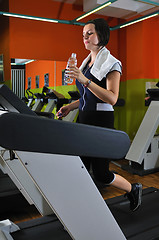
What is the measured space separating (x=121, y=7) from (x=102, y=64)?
11.3ft

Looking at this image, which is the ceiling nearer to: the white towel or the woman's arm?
the white towel

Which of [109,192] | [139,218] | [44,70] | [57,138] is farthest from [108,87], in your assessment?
[44,70]

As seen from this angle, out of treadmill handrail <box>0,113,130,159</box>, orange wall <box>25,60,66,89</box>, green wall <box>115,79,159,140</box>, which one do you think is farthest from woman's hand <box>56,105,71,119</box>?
green wall <box>115,79,159,140</box>

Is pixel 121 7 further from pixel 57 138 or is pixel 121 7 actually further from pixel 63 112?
pixel 57 138

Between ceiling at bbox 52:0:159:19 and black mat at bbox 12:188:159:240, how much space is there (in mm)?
3397

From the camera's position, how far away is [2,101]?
939 millimetres

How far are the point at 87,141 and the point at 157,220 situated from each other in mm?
1316

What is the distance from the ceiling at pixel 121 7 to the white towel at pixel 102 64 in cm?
306

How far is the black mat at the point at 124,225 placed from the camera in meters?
1.62

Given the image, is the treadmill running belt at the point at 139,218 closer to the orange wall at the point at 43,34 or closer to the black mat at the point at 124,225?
the black mat at the point at 124,225

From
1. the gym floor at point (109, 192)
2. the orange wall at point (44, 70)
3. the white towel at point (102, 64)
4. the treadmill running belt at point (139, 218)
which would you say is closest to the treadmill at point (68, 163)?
the treadmill running belt at point (139, 218)

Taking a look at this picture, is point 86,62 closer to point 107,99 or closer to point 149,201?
point 107,99

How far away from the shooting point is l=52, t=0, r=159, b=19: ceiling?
4.37m

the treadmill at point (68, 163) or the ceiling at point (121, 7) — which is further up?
the ceiling at point (121, 7)
